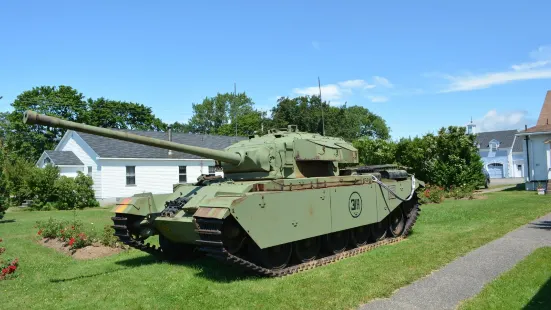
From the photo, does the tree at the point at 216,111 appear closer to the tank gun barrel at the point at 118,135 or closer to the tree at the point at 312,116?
the tree at the point at 312,116

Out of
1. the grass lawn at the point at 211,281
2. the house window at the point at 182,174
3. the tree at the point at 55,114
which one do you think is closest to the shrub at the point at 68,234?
the grass lawn at the point at 211,281

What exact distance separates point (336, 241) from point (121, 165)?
2047cm

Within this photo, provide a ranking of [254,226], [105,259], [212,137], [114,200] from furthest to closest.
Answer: [212,137] → [114,200] → [105,259] → [254,226]

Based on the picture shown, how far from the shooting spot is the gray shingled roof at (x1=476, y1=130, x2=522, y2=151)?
54.0 m

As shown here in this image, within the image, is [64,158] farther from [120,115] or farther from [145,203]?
[120,115]

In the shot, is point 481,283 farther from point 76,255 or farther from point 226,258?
point 76,255

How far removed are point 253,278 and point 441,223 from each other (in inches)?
350

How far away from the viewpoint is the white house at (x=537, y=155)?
93.0 feet

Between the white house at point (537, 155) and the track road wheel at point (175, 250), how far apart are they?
79.3 ft

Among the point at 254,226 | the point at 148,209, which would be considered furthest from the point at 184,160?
the point at 254,226

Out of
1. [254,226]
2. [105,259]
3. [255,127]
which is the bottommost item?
[105,259]

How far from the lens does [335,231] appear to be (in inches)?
396

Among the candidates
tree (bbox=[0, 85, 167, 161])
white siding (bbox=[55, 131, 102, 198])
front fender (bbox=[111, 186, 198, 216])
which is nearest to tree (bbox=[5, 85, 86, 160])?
tree (bbox=[0, 85, 167, 161])

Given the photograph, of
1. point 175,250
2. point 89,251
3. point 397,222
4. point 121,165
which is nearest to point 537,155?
point 397,222
